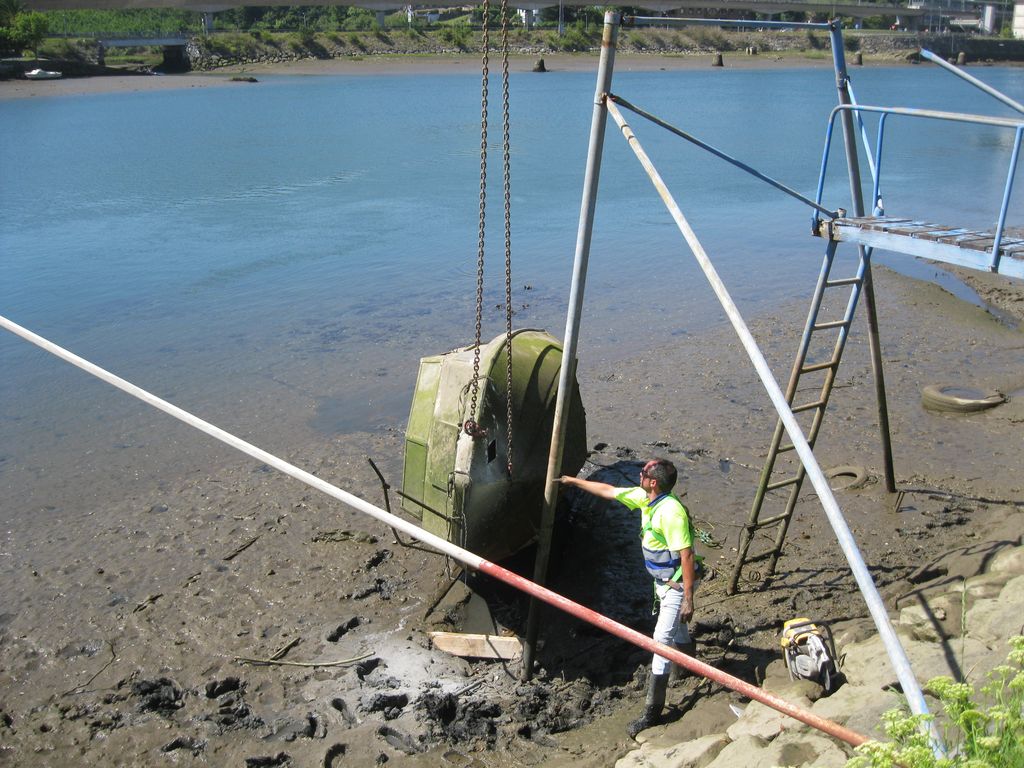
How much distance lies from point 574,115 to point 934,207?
2683 centimetres

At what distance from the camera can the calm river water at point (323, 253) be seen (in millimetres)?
13586

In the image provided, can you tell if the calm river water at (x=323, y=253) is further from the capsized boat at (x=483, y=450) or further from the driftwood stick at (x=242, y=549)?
the capsized boat at (x=483, y=450)

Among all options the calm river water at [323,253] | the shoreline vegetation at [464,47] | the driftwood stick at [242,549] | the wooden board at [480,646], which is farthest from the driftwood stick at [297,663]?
the shoreline vegetation at [464,47]

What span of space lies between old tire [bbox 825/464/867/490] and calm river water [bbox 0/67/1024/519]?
5.12 metres

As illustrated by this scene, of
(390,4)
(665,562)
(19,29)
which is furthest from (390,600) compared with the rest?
(390,4)

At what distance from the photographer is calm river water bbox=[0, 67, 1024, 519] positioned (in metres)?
13.6

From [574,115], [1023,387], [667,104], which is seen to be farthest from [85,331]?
[667,104]

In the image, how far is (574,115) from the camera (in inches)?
1950

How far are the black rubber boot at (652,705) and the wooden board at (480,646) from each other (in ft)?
4.63

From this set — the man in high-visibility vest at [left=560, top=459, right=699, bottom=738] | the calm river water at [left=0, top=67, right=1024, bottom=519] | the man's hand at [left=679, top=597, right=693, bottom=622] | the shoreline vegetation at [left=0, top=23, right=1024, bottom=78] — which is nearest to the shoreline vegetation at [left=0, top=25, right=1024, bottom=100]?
the shoreline vegetation at [left=0, top=23, right=1024, bottom=78]

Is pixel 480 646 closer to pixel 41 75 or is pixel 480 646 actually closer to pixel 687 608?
pixel 687 608

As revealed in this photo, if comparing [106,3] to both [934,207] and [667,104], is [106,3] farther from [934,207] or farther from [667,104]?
[934,207]

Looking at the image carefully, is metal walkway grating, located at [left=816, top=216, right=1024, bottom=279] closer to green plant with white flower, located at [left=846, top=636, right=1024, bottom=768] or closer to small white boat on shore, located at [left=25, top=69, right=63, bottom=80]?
green plant with white flower, located at [left=846, top=636, right=1024, bottom=768]

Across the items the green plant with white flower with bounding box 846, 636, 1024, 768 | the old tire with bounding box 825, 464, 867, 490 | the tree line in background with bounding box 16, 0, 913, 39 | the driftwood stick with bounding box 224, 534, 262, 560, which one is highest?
the tree line in background with bounding box 16, 0, 913, 39
